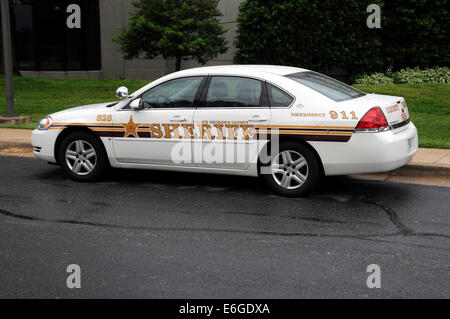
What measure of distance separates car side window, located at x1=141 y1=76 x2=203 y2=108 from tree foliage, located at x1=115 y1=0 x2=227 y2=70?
443 inches

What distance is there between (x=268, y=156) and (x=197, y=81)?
1.39 metres

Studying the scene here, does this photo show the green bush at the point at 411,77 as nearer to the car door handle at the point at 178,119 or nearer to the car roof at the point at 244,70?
the car roof at the point at 244,70

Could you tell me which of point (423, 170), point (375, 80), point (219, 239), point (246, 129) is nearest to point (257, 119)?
point (246, 129)

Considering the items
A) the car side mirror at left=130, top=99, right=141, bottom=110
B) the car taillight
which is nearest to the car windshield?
the car taillight

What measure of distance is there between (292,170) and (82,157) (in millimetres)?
2904

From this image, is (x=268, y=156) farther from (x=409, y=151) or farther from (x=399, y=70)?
(x=399, y=70)

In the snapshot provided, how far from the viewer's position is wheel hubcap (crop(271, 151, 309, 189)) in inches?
288

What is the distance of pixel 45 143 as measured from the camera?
8562 mm

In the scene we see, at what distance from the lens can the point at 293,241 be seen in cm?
575

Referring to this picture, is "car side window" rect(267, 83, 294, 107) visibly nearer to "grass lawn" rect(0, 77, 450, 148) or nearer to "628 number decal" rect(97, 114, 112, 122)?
"628 number decal" rect(97, 114, 112, 122)

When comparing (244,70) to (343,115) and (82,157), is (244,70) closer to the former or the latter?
(343,115)

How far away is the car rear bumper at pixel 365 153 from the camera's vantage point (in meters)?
6.97

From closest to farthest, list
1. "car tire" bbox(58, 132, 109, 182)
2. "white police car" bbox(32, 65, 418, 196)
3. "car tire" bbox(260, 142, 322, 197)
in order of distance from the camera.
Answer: "white police car" bbox(32, 65, 418, 196) → "car tire" bbox(260, 142, 322, 197) → "car tire" bbox(58, 132, 109, 182)

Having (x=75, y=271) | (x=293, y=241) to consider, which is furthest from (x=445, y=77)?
(x=75, y=271)
